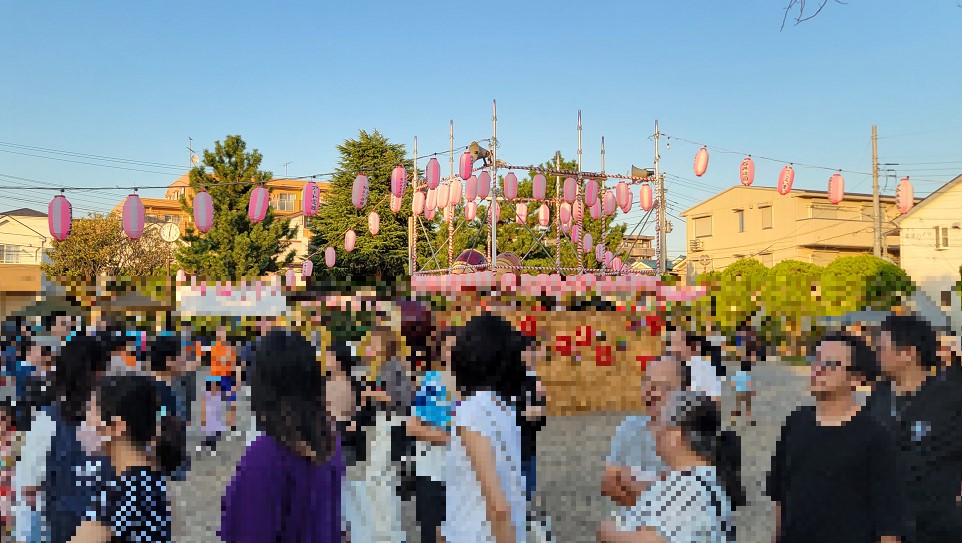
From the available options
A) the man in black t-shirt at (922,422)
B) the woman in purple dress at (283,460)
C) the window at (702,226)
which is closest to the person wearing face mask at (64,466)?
the woman in purple dress at (283,460)

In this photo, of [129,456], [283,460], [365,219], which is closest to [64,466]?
[129,456]

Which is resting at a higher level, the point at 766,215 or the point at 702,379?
the point at 766,215

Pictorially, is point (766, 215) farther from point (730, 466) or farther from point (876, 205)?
point (730, 466)

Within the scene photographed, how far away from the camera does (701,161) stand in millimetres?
18688

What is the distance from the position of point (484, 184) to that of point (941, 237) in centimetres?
1876

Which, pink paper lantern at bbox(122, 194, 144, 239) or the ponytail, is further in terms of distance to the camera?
→ pink paper lantern at bbox(122, 194, 144, 239)

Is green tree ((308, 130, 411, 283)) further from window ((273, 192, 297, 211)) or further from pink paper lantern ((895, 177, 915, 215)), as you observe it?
window ((273, 192, 297, 211))

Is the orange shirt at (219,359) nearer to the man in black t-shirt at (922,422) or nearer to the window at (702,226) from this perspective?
the man in black t-shirt at (922,422)

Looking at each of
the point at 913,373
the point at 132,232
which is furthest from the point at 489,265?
the point at 913,373

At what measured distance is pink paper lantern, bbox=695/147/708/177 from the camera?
61.0 feet

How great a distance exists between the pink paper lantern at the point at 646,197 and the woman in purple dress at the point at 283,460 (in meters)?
19.2

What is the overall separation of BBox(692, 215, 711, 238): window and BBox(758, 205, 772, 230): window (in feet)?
12.7

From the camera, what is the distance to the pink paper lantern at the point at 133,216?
14266mm

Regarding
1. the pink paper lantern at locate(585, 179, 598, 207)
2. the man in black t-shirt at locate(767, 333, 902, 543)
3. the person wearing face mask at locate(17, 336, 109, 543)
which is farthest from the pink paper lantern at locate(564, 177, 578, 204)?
the person wearing face mask at locate(17, 336, 109, 543)
